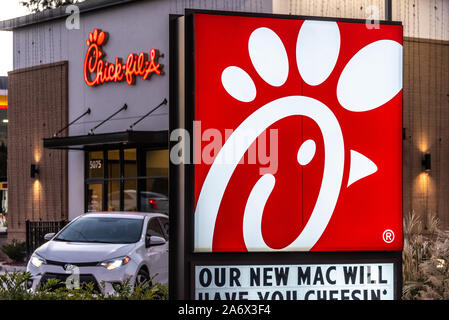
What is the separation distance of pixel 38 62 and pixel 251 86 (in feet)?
81.4

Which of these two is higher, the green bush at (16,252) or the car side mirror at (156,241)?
the car side mirror at (156,241)

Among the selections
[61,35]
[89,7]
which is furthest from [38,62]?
[89,7]

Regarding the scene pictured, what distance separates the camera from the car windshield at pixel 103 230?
13.9 meters

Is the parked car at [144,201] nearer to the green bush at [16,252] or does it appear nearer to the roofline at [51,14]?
the green bush at [16,252]

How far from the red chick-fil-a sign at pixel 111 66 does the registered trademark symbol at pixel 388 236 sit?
59.5ft

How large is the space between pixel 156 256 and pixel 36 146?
1577cm

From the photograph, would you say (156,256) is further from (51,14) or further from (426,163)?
(51,14)

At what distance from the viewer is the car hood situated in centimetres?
1287

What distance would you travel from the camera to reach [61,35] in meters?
27.4

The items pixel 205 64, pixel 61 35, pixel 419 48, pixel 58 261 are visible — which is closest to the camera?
pixel 205 64

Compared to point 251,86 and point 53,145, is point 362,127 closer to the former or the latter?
point 251,86

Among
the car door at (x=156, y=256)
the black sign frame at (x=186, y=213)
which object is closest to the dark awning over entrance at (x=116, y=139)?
the car door at (x=156, y=256)

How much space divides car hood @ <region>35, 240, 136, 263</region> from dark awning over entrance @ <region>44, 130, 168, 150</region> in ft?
29.7

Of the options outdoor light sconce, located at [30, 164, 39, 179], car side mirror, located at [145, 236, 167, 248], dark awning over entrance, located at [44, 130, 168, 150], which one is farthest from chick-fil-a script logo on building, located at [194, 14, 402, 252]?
outdoor light sconce, located at [30, 164, 39, 179]
